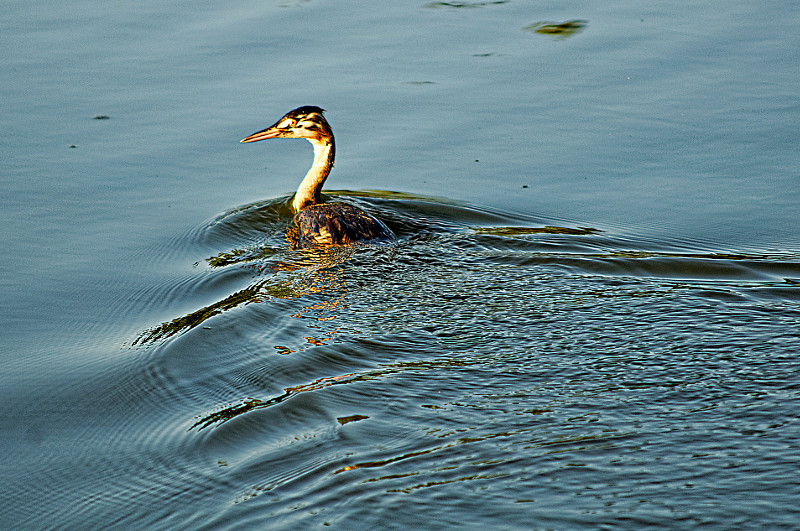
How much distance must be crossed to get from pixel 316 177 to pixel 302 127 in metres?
0.46

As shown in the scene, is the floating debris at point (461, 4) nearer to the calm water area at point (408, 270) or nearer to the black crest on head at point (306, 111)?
the calm water area at point (408, 270)

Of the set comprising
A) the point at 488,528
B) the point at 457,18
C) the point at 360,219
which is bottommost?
the point at 488,528

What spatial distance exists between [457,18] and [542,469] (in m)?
8.22

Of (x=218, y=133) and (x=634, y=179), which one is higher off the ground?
(x=218, y=133)

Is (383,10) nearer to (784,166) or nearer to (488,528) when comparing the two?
(784,166)

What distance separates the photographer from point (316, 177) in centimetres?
793

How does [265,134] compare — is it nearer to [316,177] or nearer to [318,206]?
[316,177]

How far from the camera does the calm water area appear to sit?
415cm

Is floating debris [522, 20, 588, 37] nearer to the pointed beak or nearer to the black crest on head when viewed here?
the black crest on head

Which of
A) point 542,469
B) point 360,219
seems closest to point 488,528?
point 542,469

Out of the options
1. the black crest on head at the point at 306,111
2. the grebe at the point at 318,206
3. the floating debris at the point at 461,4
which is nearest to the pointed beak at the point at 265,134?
the grebe at the point at 318,206

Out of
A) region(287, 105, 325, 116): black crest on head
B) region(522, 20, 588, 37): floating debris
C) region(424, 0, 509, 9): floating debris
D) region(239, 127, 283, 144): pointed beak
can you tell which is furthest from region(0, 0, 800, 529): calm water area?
region(287, 105, 325, 116): black crest on head

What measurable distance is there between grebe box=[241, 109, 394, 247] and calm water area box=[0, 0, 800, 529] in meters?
0.18

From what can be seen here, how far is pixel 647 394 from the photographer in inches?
187
